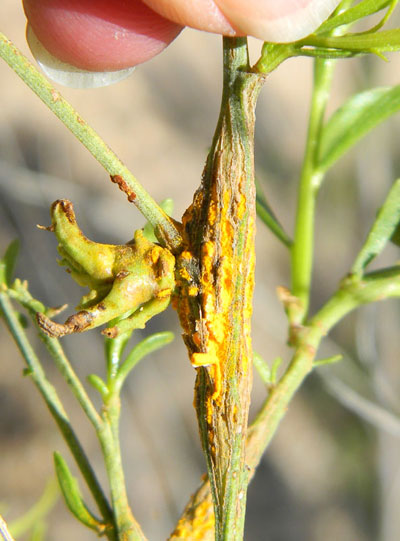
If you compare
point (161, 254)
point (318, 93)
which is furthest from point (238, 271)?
point (318, 93)

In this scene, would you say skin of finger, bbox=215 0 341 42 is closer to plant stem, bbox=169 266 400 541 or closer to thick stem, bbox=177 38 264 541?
thick stem, bbox=177 38 264 541

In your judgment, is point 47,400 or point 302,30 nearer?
point 302,30

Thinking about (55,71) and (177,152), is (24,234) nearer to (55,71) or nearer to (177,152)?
(177,152)

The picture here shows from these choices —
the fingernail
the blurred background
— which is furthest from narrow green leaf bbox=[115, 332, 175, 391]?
the blurred background

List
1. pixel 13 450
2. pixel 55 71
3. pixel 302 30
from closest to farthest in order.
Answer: pixel 302 30
pixel 55 71
pixel 13 450

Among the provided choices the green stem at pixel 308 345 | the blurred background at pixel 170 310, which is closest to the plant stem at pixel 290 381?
the green stem at pixel 308 345

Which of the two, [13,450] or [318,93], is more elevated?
[318,93]
